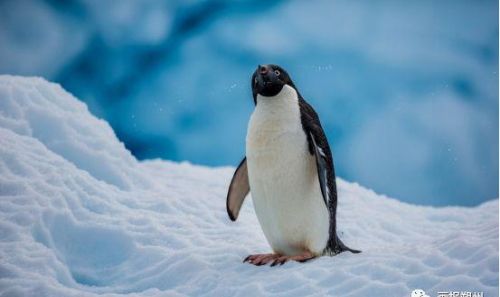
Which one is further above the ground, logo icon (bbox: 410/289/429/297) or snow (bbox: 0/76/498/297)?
snow (bbox: 0/76/498/297)

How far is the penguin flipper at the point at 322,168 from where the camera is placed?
2.38 m

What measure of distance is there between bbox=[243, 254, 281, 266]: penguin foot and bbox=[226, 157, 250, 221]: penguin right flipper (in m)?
0.31

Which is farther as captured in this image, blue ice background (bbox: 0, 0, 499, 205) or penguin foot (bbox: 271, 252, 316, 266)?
blue ice background (bbox: 0, 0, 499, 205)

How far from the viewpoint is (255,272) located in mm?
2387

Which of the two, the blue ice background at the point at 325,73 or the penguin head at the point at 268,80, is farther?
the blue ice background at the point at 325,73

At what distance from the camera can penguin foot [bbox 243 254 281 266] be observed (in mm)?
2469

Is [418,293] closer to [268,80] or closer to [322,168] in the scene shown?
[322,168]

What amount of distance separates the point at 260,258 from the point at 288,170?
13.6 inches


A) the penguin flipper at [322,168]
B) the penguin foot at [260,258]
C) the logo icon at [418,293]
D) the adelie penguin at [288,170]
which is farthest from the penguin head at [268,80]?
the logo icon at [418,293]

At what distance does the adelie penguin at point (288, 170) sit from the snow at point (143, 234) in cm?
17

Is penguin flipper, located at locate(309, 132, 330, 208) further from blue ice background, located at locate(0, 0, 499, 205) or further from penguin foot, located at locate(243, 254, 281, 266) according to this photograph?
blue ice background, located at locate(0, 0, 499, 205)

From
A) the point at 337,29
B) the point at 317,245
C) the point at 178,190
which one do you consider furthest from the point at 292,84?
the point at 178,190

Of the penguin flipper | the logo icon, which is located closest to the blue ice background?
the penguin flipper

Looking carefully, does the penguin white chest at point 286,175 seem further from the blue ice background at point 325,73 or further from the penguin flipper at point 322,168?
the blue ice background at point 325,73
